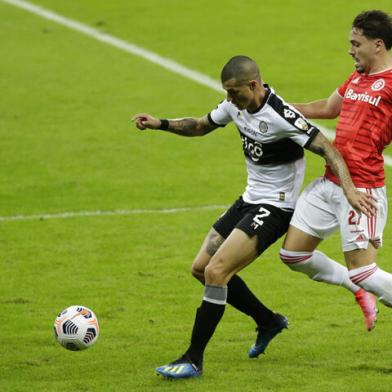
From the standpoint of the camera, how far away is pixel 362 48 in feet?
29.9

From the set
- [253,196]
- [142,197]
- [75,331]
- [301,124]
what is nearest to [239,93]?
[301,124]

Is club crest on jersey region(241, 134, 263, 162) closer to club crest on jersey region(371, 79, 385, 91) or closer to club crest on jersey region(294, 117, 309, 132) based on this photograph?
club crest on jersey region(294, 117, 309, 132)

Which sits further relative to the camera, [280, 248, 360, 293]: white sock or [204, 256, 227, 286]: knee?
[280, 248, 360, 293]: white sock

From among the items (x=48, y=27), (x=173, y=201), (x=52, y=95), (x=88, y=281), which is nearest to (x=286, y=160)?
(x=88, y=281)

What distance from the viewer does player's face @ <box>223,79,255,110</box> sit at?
8.99 meters

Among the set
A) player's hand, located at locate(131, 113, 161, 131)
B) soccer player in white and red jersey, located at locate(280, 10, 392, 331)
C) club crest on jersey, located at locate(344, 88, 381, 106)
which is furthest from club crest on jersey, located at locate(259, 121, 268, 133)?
player's hand, located at locate(131, 113, 161, 131)

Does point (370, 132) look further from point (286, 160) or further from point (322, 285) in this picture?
point (322, 285)

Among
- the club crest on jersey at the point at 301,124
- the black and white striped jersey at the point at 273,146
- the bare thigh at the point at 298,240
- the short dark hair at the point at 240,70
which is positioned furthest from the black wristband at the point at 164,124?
the bare thigh at the point at 298,240

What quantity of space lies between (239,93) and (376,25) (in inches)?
44.5

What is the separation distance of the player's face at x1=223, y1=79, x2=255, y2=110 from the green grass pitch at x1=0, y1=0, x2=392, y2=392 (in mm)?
2015

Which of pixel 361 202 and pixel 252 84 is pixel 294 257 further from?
pixel 252 84

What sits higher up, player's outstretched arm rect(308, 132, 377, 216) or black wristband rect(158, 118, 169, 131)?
player's outstretched arm rect(308, 132, 377, 216)

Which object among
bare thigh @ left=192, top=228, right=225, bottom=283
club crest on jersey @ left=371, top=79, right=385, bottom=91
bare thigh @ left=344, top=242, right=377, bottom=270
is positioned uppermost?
club crest on jersey @ left=371, top=79, right=385, bottom=91

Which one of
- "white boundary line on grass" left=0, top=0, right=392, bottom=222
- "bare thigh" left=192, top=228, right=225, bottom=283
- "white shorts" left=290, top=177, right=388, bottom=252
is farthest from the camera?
"white boundary line on grass" left=0, top=0, right=392, bottom=222
